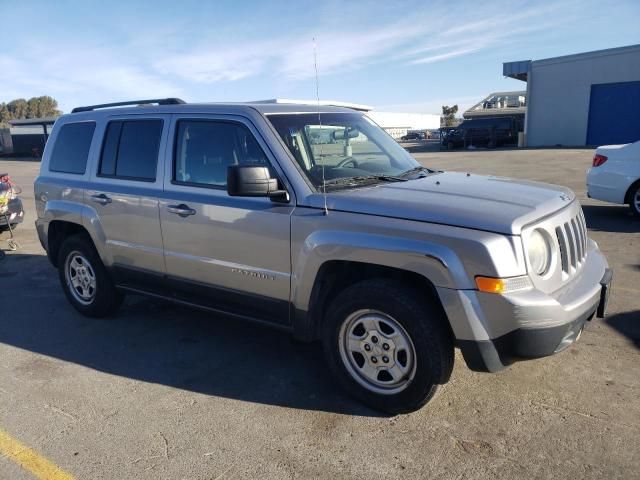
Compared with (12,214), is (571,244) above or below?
above

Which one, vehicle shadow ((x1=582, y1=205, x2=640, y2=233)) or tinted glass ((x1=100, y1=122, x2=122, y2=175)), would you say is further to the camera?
vehicle shadow ((x1=582, y1=205, x2=640, y2=233))

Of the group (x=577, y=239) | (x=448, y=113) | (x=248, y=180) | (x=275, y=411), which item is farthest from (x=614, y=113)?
(x=448, y=113)

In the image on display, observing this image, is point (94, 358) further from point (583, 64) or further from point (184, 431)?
point (583, 64)

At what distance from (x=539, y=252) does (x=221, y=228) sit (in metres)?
2.17

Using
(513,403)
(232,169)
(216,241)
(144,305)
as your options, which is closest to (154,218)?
(216,241)

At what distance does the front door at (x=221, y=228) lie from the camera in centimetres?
371

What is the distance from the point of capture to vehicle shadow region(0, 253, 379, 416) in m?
3.80

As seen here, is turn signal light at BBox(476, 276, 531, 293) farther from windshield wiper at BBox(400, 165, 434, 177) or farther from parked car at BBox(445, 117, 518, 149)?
parked car at BBox(445, 117, 518, 149)

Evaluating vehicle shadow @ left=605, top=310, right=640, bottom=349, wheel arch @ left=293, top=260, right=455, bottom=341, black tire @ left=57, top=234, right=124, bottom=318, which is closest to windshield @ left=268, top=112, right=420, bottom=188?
wheel arch @ left=293, top=260, right=455, bottom=341

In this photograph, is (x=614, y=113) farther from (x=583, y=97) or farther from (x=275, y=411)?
(x=275, y=411)

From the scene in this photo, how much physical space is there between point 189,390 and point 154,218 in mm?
1435

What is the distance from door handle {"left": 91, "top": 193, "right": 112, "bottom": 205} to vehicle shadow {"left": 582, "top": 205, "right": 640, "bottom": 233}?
7.11 metres

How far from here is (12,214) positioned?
9039 millimetres

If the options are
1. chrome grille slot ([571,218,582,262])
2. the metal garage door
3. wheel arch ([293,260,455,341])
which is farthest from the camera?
the metal garage door
